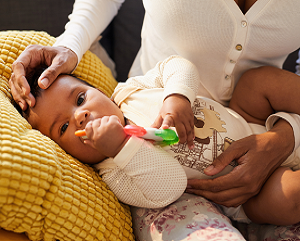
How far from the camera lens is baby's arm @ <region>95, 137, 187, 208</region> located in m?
0.75

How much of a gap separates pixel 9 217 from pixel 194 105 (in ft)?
2.10

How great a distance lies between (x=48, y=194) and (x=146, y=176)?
268 mm

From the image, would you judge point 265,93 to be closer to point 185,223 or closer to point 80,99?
point 185,223

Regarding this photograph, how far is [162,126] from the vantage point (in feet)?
2.36

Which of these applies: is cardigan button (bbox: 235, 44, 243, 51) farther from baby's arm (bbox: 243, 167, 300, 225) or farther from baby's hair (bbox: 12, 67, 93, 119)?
baby's hair (bbox: 12, 67, 93, 119)

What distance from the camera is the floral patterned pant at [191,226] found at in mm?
701

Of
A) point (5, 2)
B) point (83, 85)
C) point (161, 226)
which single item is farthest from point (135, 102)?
point (5, 2)

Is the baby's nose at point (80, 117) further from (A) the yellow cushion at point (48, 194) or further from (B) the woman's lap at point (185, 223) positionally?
(B) the woman's lap at point (185, 223)

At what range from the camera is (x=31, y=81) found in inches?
36.3

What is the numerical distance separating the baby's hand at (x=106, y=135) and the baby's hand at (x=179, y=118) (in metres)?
0.12

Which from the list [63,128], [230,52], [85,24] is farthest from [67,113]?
[230,52]

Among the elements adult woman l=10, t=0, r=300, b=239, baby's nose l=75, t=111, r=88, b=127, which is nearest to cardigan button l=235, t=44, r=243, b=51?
adult woman l=10, t=0, r=300, b=239

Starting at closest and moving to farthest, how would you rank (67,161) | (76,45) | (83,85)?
(67,161) → (83,85) → (76,45)

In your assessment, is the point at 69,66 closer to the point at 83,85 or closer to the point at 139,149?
A: the point at 83,85
